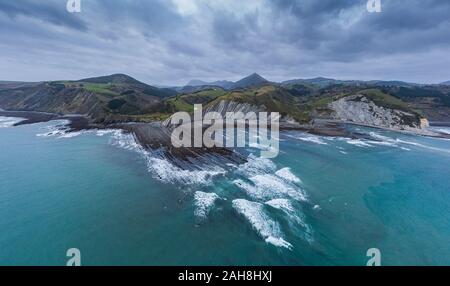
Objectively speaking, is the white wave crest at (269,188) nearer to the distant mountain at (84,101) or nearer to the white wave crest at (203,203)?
the white wave crest at (203,203)

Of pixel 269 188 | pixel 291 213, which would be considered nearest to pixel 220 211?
pixel 291 213

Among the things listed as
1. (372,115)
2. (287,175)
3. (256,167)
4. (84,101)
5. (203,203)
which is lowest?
(203,203)

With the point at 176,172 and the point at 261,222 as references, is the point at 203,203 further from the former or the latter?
the point at 176,172
